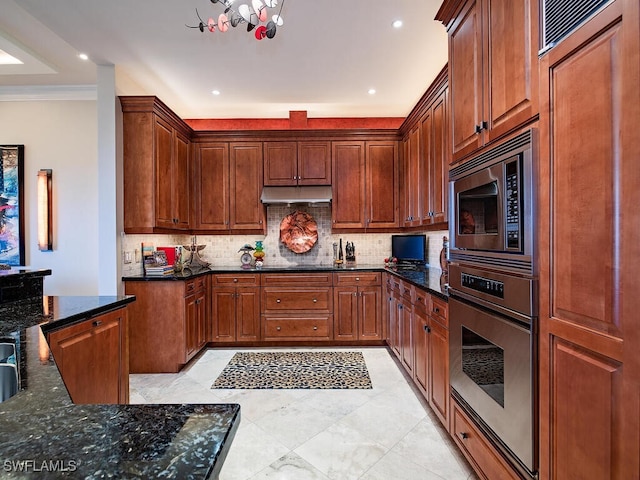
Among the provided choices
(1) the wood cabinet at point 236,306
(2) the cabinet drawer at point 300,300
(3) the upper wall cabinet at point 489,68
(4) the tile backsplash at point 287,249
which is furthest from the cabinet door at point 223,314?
(3) the upper wall cabinet at point 489,68

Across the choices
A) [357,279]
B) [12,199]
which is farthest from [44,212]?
[357,279]

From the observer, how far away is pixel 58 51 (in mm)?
3023

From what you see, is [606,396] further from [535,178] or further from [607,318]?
[535,178]

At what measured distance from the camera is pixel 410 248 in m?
4.02

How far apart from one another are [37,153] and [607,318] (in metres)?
5.39

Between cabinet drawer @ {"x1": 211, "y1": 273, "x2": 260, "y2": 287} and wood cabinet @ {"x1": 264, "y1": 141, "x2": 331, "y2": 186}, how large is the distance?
124 cm

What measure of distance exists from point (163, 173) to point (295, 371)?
2.51 meters

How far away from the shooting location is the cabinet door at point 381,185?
4.15 meters

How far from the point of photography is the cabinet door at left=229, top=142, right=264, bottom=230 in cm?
416

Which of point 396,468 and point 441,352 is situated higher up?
point 441,352

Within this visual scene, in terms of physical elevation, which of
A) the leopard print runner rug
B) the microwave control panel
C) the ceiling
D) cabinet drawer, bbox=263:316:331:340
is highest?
the ceiling

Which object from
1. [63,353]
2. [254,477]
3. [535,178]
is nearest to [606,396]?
[535,178]

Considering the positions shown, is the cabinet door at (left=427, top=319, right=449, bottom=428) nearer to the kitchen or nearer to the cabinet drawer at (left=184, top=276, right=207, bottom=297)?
the kitchen

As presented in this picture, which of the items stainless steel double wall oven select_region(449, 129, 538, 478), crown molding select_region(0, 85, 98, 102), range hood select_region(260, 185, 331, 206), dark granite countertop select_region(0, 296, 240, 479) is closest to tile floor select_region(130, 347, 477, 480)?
stainless steel double wall oven select_region(449, 129, 538, 478)
